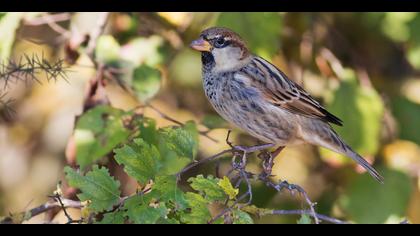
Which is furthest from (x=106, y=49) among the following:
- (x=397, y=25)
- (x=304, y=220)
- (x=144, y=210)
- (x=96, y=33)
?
(x=304, y=220)

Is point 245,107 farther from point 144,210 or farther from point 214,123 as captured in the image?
point 144,210

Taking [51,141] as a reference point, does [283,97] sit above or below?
above

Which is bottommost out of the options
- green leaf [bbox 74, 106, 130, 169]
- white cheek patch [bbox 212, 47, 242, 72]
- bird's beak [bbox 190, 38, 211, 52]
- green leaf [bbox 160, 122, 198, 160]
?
green leaf [bbox 74, 106, 130, 169]

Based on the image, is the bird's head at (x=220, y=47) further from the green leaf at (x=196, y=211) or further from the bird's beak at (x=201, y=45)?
the green leaf at (x=196, y=211)

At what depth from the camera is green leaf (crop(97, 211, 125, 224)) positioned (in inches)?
76.6

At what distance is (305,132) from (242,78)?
0.31m

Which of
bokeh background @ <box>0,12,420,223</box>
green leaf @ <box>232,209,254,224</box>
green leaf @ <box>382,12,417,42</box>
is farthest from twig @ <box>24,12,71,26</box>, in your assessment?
green leaf @ <box>232,209,254,224</box>

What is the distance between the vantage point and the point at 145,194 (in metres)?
1.95

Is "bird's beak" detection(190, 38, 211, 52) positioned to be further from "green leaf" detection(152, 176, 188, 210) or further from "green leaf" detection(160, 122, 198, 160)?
"green leaf" detection(152, 176, 188, 210)

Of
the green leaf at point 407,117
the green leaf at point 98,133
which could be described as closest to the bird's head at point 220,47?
the green leaf at point 98,133

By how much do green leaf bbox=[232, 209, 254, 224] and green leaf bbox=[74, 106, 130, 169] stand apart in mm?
1155

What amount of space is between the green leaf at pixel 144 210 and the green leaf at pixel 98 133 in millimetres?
1033
